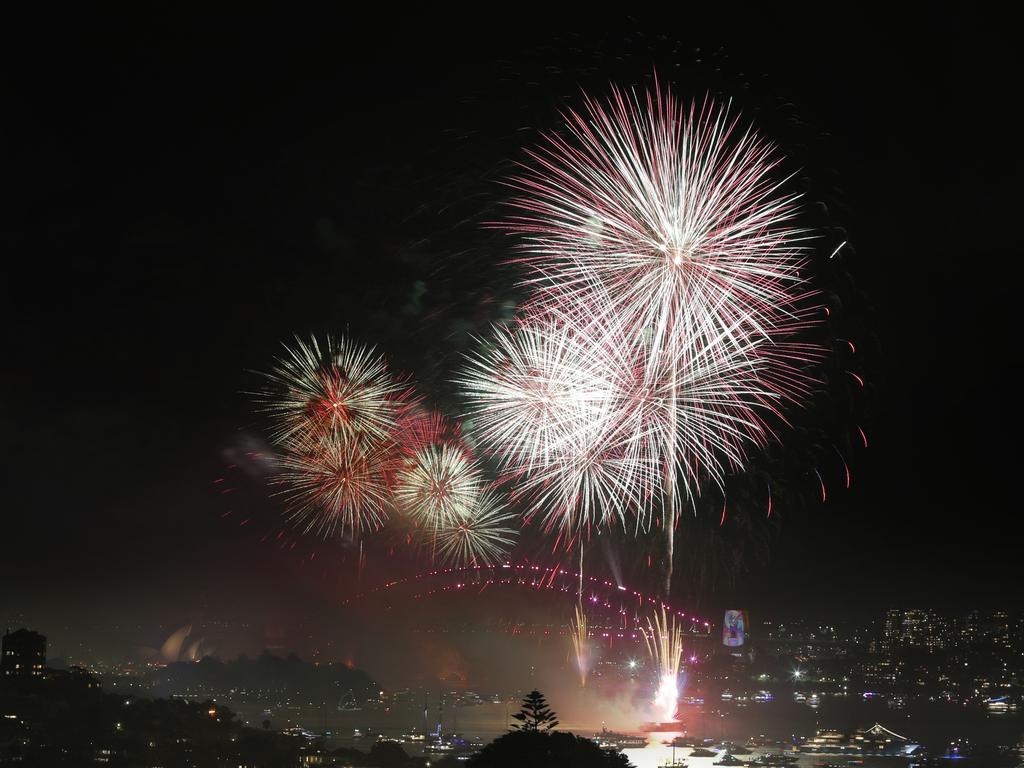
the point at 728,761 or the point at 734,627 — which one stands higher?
the point at 734,627

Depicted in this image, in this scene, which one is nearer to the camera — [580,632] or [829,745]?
[580,632]

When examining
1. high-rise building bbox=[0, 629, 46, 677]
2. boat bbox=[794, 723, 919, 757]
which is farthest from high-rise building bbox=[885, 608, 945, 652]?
high-rise building bbox=[0, 629, 46, 677]

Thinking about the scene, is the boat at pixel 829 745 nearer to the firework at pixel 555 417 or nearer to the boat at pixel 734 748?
the boat at pixel 734 748

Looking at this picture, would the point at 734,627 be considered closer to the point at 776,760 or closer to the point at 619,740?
the point at 619,740

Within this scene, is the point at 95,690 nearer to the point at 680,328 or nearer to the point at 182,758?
the point at 182,758

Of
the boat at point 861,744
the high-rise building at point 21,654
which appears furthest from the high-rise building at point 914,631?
the high-rise building at point 21,654

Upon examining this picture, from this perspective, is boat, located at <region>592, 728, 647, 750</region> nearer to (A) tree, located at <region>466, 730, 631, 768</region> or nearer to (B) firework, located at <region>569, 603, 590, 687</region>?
(B) firework, located at <region>569, 603, 590, 687</region>

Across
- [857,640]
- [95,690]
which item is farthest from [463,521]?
[857,640]

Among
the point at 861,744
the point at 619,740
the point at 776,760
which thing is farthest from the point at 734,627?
the point at 776,760
